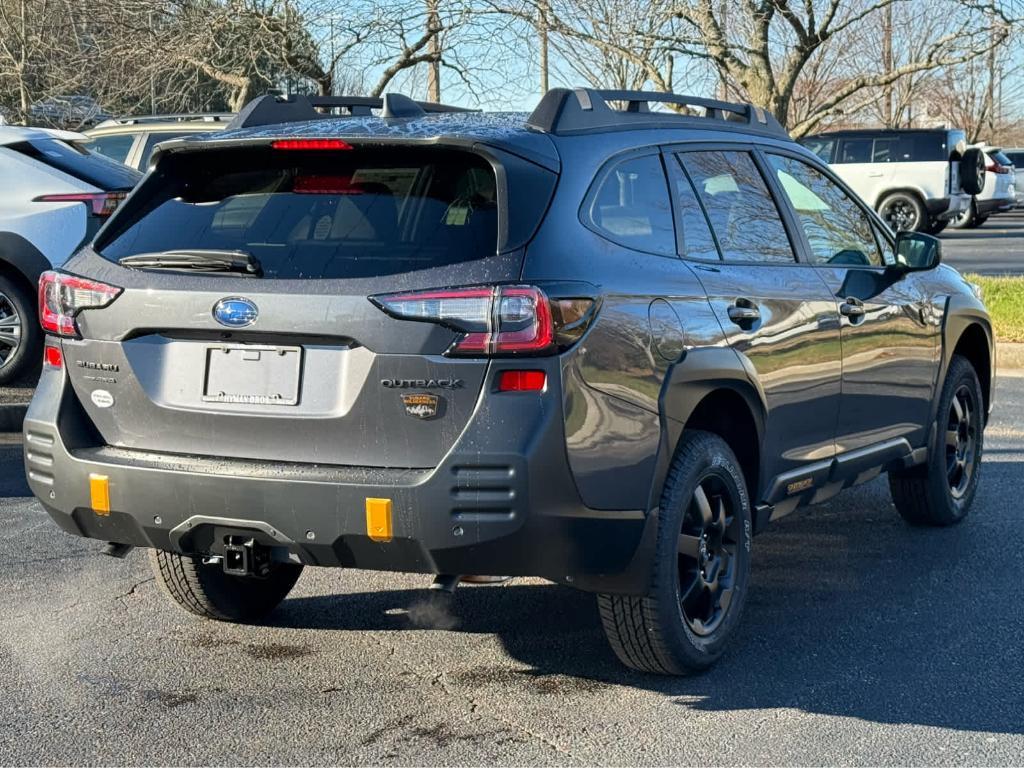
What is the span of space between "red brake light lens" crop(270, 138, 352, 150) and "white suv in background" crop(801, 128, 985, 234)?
25.9m

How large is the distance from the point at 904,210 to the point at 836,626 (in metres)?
26.0

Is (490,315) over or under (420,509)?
over

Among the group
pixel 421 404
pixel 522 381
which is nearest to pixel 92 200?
pixel 421 404

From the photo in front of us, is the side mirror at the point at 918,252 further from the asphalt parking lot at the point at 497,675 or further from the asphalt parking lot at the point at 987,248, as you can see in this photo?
the asphalt parking lot at the point at 987,248

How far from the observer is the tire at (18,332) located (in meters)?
9.63

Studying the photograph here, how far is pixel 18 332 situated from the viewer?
9.73m

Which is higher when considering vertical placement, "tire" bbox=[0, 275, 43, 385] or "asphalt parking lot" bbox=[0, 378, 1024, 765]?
"tire" bbox=[0, 275, 43, 385]

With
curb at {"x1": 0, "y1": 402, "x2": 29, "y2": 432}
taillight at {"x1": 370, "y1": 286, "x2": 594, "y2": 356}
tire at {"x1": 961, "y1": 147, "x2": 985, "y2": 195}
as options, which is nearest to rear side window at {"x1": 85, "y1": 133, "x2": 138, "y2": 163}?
curb at {"x1": 0, "y1": 402, "x2": 29, "y2": 432}

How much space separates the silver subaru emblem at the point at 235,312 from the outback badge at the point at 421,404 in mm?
508

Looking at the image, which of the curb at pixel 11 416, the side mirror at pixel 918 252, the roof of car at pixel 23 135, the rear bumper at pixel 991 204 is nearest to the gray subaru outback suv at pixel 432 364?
the side mirror at pixel 918 252

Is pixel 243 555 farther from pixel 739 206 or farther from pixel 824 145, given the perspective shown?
pixel 824 145

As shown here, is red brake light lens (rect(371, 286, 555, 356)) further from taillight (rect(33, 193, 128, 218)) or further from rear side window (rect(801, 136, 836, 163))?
rear side window (rect(801, 136, 836, 163))

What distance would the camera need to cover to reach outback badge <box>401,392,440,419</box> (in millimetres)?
3973

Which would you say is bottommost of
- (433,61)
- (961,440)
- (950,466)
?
(950,466)
